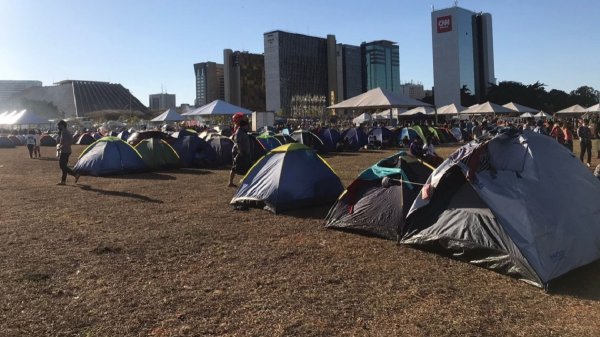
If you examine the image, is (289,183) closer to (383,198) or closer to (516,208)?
(383,198)

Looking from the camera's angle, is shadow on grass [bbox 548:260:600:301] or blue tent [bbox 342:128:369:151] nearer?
shadow on grass [bbox 548:260:600:301]

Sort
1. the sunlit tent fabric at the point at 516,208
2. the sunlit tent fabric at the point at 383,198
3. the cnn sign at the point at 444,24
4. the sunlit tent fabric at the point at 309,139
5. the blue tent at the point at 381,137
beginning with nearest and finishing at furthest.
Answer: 1. the sunlit tent fabric at the point at 516,208
2. the sunlit tent fabric at the point at 383,198
3. the sunlit tent fabric at the point at 309,139
4. the blue tent at the point at 381,137
5. the cnn sign at the point at 444,24

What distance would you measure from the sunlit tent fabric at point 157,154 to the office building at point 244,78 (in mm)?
128968

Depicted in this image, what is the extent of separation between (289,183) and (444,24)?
122m

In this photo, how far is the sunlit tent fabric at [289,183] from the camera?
368 inches

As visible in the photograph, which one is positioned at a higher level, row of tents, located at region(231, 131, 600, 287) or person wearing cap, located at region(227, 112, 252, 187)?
person wearing cap, located at region(227, 112, 252, 187)

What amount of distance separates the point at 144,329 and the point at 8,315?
4.75 ft

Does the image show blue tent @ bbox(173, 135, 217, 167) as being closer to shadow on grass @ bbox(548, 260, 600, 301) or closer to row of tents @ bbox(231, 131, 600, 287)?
row of tents @ bbox(231, 131, 600, 287)

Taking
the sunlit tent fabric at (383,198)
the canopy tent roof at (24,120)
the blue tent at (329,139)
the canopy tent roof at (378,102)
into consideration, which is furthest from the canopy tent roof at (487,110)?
the canopy tent roof at (24,120)

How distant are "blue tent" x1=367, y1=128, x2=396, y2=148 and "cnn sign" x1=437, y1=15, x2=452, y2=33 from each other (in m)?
101

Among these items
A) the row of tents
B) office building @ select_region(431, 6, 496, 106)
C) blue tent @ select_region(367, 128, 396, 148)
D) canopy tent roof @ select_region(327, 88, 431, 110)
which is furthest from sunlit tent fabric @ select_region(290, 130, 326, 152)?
office building @ select_region(431, 6, 496, 106)

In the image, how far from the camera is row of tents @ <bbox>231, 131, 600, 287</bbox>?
5.39 meters

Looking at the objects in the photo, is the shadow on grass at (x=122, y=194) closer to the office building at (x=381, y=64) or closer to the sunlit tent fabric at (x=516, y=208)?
the sunlit tent fabric at (x=516, y=208)

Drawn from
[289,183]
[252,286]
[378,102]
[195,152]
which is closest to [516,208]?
[252,286]
